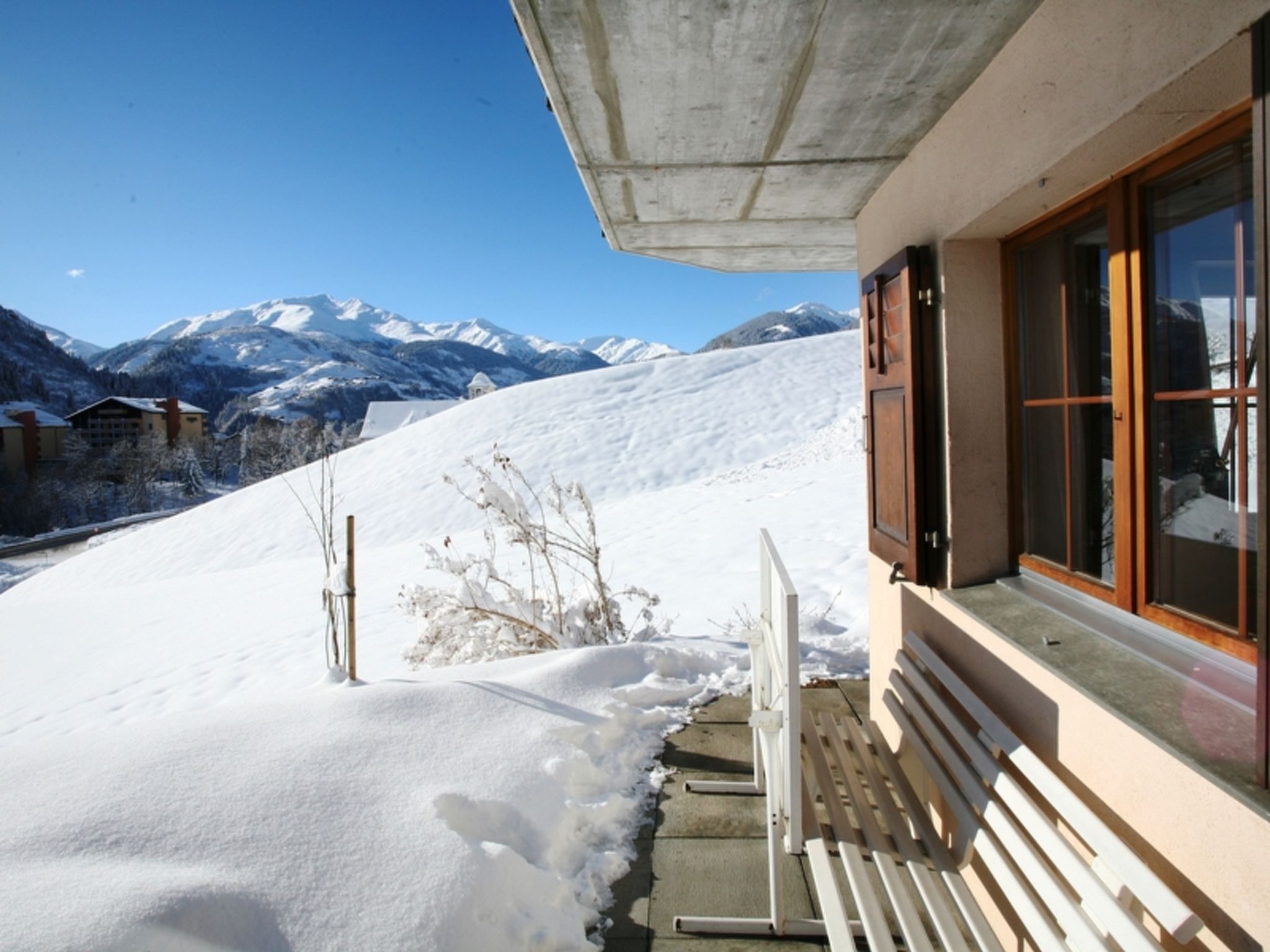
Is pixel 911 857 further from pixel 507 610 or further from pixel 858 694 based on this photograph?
pixel 507 610

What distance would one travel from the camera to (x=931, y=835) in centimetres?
207

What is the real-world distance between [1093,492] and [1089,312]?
520 millimetres

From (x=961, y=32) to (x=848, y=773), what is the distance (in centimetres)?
223

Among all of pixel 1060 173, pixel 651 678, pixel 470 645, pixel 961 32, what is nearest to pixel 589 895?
pixel 651 678

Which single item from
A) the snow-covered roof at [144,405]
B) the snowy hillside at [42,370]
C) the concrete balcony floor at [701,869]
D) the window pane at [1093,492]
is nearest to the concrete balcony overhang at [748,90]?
the window pane at [1093,492]

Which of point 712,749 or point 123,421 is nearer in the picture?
point 712,749

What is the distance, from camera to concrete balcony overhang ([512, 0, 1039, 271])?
173 cm

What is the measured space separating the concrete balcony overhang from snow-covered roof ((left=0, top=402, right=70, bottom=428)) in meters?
61.3

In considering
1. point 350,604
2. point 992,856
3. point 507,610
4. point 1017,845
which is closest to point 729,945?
point 992,856

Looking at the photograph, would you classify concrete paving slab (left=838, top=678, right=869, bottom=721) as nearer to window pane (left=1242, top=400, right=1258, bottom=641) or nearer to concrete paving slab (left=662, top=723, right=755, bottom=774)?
concrete paving slab (left=662, top=723, right=755, bottom=774)

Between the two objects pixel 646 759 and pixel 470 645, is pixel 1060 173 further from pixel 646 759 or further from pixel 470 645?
pixel 470 645

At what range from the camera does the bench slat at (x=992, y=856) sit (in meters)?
1.43

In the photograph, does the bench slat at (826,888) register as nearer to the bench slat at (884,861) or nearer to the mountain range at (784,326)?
the bench slat at (884,861)

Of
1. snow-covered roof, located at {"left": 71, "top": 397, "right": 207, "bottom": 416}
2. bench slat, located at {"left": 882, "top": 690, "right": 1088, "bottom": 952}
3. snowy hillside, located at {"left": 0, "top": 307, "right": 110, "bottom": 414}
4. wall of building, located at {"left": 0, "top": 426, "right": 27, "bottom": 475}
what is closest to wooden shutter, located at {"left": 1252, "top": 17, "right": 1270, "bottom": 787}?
bench slat, located at {"left": 882, "top": 690, "right": 1088, "bottom": 952}
